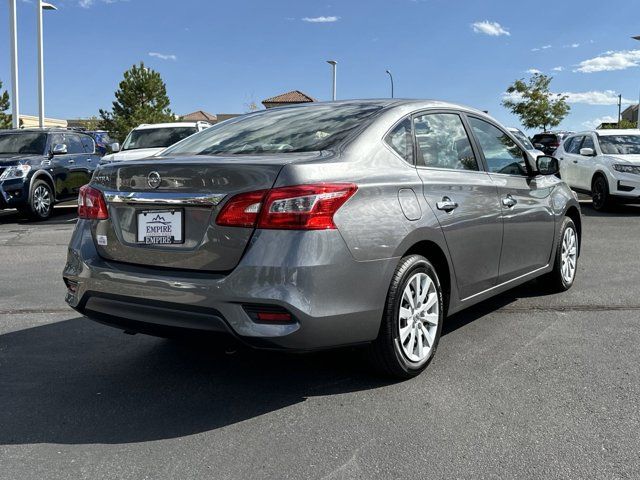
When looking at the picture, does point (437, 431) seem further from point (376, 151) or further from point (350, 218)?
point (376, 151)

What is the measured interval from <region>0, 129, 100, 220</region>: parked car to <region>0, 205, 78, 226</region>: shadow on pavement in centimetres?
20

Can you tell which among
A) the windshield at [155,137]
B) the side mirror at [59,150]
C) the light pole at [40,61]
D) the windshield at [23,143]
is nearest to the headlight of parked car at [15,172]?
the side mirror at [59,150]

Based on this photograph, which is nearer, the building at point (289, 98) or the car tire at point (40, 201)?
the car tire at point (40, 201)

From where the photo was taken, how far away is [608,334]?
15.0 feet

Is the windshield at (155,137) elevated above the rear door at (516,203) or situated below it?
above

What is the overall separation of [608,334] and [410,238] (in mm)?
1977

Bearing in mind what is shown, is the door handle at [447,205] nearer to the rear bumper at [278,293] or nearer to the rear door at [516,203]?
the rear bumper at [278,293]

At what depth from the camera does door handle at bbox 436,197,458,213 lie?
381 centimetres

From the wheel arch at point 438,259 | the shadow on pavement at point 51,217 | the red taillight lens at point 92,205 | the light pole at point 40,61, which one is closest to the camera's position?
the red taillight lens at point 92,205

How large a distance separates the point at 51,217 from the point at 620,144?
38.0 feet

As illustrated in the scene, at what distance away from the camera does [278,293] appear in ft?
9.83

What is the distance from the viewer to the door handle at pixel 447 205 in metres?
3.81

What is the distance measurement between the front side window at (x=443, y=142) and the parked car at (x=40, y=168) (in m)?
9.58

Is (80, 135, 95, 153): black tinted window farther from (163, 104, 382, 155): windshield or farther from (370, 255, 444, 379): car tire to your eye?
(370, 255, 444, 379): car tire
